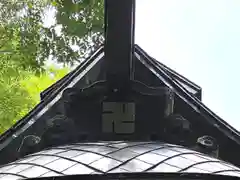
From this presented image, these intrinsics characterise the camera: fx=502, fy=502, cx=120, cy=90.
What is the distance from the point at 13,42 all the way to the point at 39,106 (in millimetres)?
3263

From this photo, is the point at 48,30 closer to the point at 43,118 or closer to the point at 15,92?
the point at 15,92

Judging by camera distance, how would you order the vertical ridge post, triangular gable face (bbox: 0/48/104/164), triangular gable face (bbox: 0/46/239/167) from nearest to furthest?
1. the vertical ridge post
2. triangular gable face (bbox: 0/46/239/167)
3. triangular gable face (bbox: 0/48/104/164)

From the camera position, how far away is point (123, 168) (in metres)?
2.49

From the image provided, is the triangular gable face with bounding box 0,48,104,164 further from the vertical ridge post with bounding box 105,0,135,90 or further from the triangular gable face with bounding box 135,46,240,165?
the triangular gable face with bounding box 135,46,240,165

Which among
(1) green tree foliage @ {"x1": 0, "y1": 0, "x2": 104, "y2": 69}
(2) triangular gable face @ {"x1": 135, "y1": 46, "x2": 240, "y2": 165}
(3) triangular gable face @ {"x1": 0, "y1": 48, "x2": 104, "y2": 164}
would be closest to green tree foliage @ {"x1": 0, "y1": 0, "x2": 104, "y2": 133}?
(1) green tree foliage @ {"x1": 0, "y1": 0, "x2": 104, "y2": 69}

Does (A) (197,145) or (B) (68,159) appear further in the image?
(A) (197,145)

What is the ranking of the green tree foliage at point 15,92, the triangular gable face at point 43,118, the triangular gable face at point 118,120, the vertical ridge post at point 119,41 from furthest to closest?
the green tree foliage at point 15,92, the triangular gable face at point 43,118, the triangular gable face at point 118,120, the vertical ridge post at point 119,41

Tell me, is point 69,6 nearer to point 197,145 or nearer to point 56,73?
point 56,73

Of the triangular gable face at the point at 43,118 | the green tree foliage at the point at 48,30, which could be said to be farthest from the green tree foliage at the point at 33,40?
the triangular gable face at the point at 43,118

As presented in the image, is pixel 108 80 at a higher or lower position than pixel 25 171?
higher

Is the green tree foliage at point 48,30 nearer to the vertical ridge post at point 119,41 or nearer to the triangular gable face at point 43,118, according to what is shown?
the triangular gable face at point 43,118

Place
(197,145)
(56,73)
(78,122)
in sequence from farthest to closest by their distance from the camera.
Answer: (56,73) → (78,122) → (197,145)

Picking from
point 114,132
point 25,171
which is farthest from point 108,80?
point 25,171

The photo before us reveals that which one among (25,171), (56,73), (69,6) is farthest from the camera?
(56,73)
